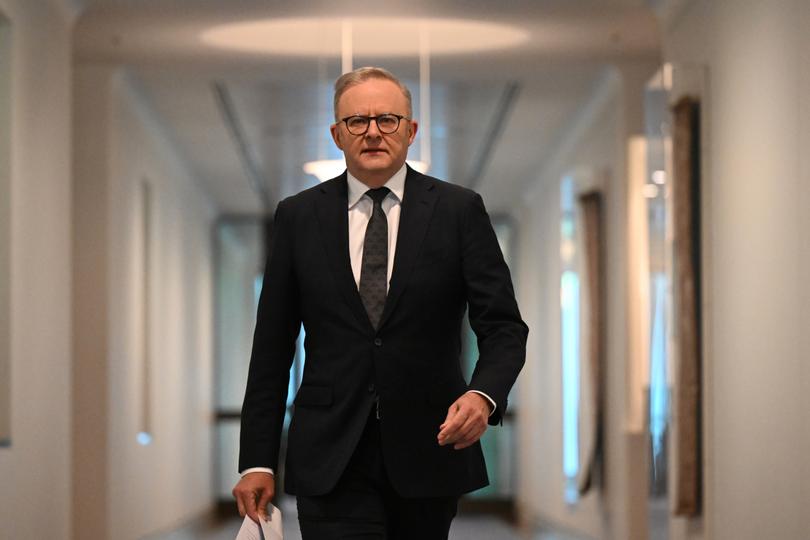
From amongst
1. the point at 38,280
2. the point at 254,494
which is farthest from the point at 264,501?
the point at 38,280

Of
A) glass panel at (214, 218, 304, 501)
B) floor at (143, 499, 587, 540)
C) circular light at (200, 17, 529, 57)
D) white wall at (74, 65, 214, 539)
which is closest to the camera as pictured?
circular light at (200, 17, 529, 57)

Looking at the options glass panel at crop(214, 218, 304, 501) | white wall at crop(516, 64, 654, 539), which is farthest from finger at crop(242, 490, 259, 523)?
glass panel at crop(214, 218, 304, 501)

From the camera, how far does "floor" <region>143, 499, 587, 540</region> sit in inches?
424

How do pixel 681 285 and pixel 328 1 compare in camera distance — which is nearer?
pixel 681 285

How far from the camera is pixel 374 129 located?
2479 mm

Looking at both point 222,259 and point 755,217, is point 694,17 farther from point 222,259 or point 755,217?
point 222,259

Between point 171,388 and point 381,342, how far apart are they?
367 inches

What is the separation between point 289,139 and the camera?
11500 millimetres

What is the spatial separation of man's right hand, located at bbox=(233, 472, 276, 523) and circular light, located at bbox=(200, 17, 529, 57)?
5216 mm

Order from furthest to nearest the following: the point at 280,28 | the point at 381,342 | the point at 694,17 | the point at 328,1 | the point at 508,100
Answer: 1. the point at 508,100
2. the point at 280,28
3. the point at 328,1
4. the point at 694,17
5. the point at 381,342

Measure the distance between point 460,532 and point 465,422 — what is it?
31.1 feet

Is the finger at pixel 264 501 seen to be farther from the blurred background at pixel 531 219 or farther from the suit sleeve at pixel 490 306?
the blurred background at pixel 531 219

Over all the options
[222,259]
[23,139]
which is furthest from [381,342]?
[222,259]

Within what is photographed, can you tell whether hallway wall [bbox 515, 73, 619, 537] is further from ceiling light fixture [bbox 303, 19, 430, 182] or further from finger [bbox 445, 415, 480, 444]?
finger [bbox 445, 415, 480, 444]
